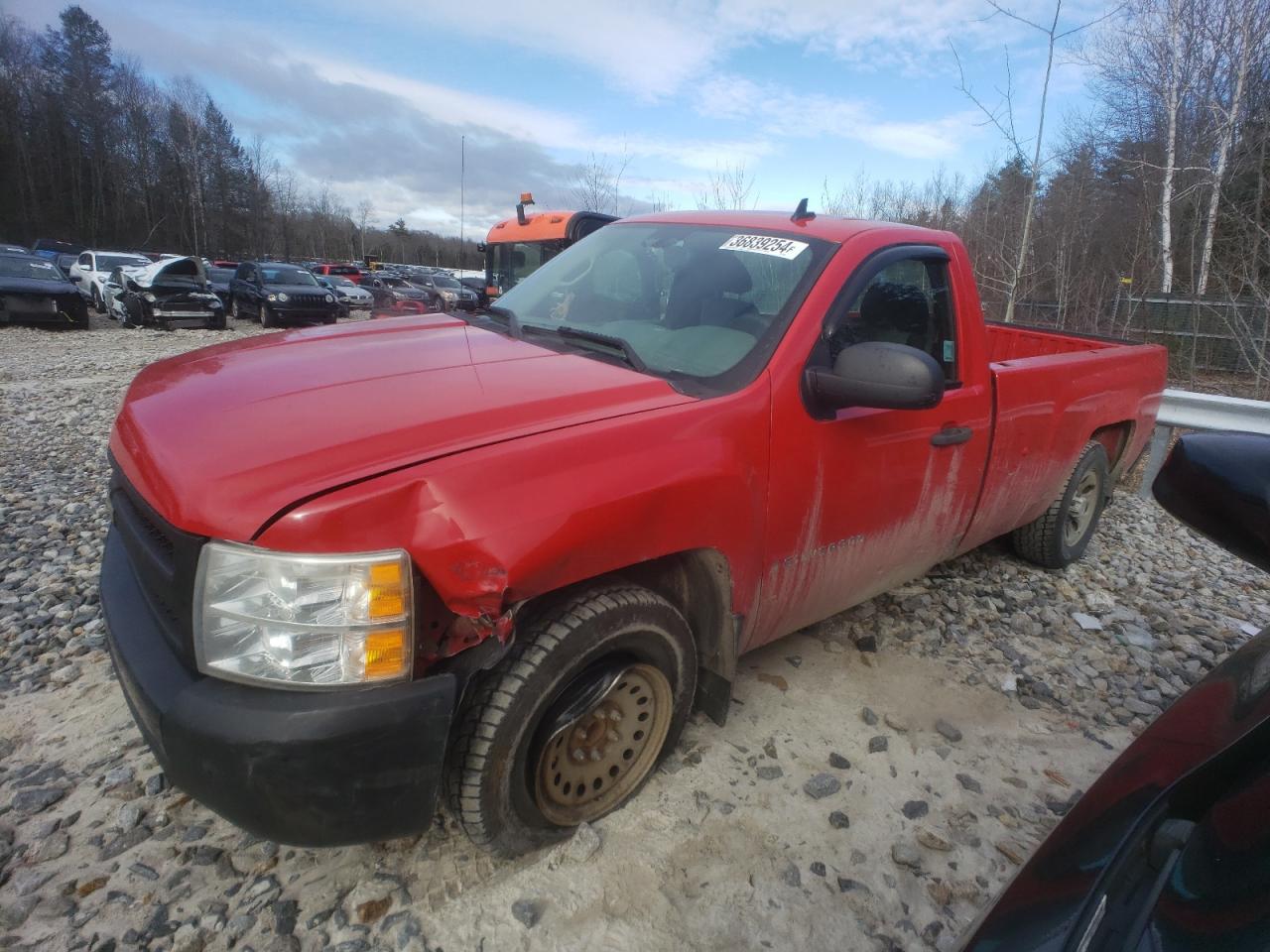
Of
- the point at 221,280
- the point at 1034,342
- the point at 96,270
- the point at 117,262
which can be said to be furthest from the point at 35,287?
the point at 1034,342

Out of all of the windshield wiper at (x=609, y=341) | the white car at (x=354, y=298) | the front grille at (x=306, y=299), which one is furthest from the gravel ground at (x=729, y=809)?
the white car at (x=354, y=298)

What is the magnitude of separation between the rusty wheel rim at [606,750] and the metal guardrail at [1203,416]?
15.5ft

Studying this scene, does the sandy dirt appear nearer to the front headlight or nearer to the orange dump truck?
the front headlight

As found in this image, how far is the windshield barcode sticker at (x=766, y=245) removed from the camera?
253cm

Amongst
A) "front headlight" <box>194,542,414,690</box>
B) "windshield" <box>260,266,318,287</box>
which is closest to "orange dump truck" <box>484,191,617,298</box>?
"windshield" <box>260,266,318,287</box>

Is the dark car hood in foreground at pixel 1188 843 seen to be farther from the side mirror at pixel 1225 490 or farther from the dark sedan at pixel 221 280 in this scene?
the dark sedan at pixel 221 280

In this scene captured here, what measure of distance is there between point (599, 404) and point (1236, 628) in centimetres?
386

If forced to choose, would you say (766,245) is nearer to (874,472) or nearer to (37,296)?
(874,472)

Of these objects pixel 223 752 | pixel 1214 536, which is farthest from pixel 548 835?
pixel 1214 536

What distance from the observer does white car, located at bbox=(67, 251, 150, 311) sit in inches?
746

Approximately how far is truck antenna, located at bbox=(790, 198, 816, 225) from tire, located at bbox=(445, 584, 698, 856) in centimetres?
169

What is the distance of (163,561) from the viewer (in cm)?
168

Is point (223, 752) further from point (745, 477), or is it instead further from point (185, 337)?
point (185, 337)

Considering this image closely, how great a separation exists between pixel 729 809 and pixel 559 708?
77 cm
